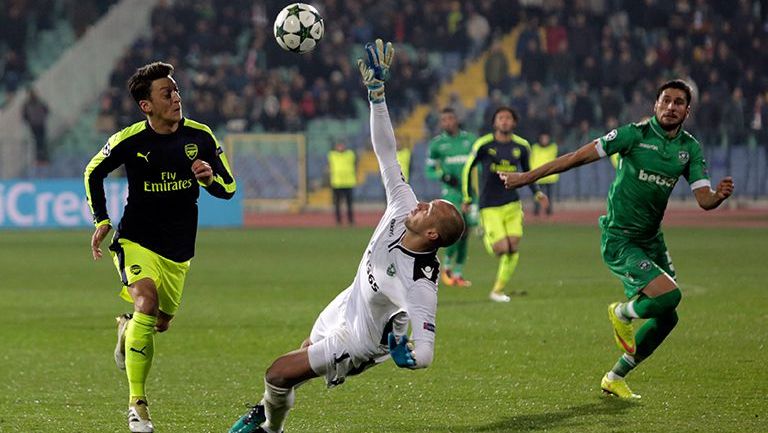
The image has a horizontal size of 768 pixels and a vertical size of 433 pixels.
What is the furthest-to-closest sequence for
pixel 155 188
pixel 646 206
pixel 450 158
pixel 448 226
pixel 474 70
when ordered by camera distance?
pixel 474 70
pixel 450 158
pixel 646 206
pixel 155 188
pixel 448 226

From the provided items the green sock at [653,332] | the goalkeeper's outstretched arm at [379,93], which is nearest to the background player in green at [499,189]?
the green sock at [653,332]

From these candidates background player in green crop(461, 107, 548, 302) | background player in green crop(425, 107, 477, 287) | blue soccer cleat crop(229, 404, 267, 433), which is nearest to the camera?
blue soccer cleat crop(229, 404, 267, 433)

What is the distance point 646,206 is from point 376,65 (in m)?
2.82

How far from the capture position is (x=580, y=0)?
3594cm

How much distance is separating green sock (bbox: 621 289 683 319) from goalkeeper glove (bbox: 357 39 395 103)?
9.24ft

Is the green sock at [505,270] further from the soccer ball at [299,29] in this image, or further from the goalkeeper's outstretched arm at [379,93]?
the goalkeeper's outstretched arm at [379,93]

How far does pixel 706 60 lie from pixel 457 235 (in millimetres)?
28684

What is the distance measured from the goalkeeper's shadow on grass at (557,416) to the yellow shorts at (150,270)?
2118 millimetres

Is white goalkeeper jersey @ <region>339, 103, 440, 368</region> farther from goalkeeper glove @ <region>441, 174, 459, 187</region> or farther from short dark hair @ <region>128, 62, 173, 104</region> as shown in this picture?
goalkeeper glove @ <region>441, 174, 459, 187</region>

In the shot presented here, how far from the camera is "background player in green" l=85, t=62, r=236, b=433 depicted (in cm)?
825

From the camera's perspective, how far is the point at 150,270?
27.1 ft

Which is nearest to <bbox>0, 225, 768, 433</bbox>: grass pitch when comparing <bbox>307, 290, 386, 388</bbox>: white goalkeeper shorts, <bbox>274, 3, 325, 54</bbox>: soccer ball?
<bbox>307, 290, 386, 388</bbox>: white goalkeeper shorts

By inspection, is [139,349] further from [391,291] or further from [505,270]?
[505,270]

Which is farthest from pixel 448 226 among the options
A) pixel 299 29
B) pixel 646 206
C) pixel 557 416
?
pixel 299 29
